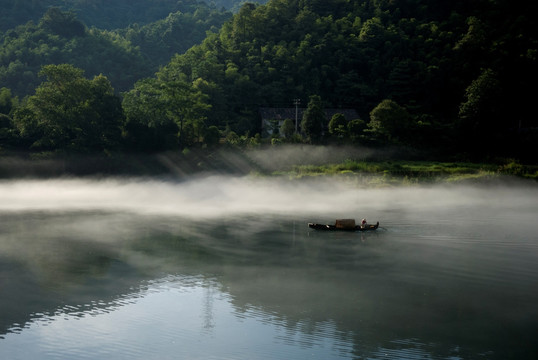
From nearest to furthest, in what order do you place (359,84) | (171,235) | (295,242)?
(295,242) < (171,235) < (359,84)

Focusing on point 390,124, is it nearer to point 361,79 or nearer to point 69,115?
point 361,79

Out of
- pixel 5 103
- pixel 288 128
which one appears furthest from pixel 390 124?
pixel 5 103

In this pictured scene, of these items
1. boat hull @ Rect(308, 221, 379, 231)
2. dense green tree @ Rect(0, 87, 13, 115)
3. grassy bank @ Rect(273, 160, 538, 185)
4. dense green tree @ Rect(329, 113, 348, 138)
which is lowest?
boat hull @ Rect(308, 221, 379, 231)

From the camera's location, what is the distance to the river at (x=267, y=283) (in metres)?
19.9

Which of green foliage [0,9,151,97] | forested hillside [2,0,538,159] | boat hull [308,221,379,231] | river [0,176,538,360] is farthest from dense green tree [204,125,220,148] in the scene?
green foliage [0,9,151,97]

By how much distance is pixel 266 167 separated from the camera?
7688 centimetres

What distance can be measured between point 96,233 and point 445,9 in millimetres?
108328

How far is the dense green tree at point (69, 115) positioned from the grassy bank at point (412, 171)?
24.0m

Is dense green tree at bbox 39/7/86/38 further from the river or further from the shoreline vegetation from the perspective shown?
the river

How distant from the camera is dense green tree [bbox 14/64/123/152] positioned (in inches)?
2896

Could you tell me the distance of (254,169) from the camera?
7669 cm

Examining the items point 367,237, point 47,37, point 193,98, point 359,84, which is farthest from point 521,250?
point 47,37

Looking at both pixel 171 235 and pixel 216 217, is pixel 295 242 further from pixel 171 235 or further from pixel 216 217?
pixel 216 217

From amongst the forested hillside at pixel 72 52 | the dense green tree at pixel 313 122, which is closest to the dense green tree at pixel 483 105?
the dense green tree at pixel 313 122
